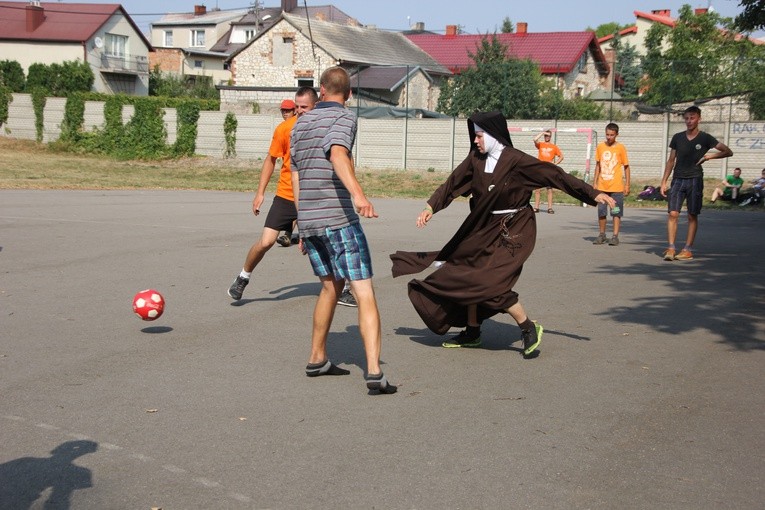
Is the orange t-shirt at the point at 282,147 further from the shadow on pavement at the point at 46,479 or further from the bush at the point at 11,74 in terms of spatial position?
the bush at the point at 11,74

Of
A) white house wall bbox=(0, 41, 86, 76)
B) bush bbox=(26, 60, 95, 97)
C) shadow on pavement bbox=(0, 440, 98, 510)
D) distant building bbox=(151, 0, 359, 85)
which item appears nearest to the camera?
shadow on pavement bbox=(0, 440, 98, 510)

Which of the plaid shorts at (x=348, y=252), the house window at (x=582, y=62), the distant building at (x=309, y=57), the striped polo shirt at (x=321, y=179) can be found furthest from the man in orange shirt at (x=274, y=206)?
the house window at (x=582, y=62)

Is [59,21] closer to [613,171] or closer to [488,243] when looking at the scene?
[613,171]

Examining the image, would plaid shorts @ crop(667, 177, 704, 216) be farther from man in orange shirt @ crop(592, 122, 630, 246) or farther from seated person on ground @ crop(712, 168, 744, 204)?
seated person on ground @ crop(712, 168, 744, 204)

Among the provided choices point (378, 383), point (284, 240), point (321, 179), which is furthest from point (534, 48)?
point (378, 383)

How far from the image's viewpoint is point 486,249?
7.46m

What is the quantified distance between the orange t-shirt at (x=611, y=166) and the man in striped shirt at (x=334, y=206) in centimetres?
981

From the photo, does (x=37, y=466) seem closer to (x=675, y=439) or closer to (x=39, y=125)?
(x=675, y=439)

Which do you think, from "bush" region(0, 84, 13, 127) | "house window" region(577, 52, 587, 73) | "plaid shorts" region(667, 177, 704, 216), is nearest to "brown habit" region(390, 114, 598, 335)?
"plaid shorts" region(667, 177, 704, 216)

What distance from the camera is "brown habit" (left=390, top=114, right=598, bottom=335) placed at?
7369 mm

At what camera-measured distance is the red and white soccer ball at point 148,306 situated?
808cm

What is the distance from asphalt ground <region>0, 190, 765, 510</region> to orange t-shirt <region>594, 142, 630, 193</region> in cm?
375

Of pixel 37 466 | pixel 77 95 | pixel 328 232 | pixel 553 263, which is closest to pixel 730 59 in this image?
pixel 553 263

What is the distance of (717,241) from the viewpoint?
52.4 ft
